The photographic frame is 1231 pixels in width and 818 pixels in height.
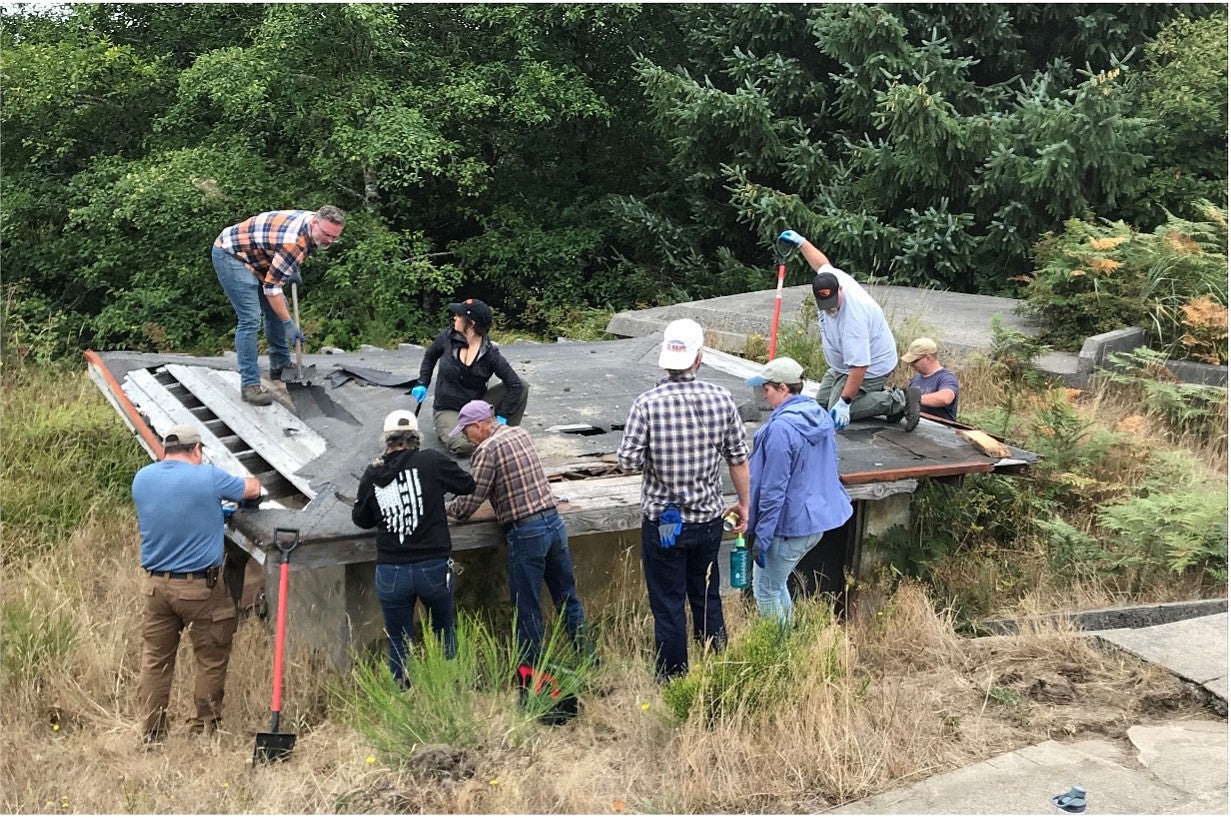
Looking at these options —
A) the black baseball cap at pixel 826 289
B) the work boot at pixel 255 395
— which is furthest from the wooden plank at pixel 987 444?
the work boot at pixel 255 395

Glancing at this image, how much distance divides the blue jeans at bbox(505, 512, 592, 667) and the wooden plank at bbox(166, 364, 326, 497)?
4.56 ft

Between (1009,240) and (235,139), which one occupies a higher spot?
(235,139)

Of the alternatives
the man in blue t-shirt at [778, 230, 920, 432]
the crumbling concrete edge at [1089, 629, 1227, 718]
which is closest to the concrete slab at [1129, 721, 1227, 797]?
the crumbling concrete edge at [1089, 629, 1227, 718]

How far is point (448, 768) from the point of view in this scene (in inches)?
197

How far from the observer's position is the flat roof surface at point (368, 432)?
6398 mm

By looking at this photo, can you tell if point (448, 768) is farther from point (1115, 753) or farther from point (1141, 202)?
point (1141, 202)

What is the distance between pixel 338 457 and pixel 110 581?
2.21 metres

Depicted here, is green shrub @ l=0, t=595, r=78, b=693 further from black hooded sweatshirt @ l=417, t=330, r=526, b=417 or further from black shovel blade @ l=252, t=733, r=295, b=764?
black hooded sweatshirt @ l=417, t=330, r=526, b=417

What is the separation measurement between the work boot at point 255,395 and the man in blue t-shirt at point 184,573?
229 centimetres

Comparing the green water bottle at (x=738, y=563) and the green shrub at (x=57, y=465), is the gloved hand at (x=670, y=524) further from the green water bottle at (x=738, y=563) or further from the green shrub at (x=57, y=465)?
the green shrub at (x=57, y=465)

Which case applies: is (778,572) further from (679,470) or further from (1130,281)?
(1130,281)

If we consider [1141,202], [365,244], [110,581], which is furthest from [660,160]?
[110,581]

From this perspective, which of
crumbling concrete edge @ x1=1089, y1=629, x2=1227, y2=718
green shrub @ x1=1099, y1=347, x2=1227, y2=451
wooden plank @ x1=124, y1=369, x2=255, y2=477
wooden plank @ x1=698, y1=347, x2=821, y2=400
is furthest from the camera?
wooden plank @ x1=698, y1=347, x2=821, y2=400

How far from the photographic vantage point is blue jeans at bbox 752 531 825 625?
20.7 ft
